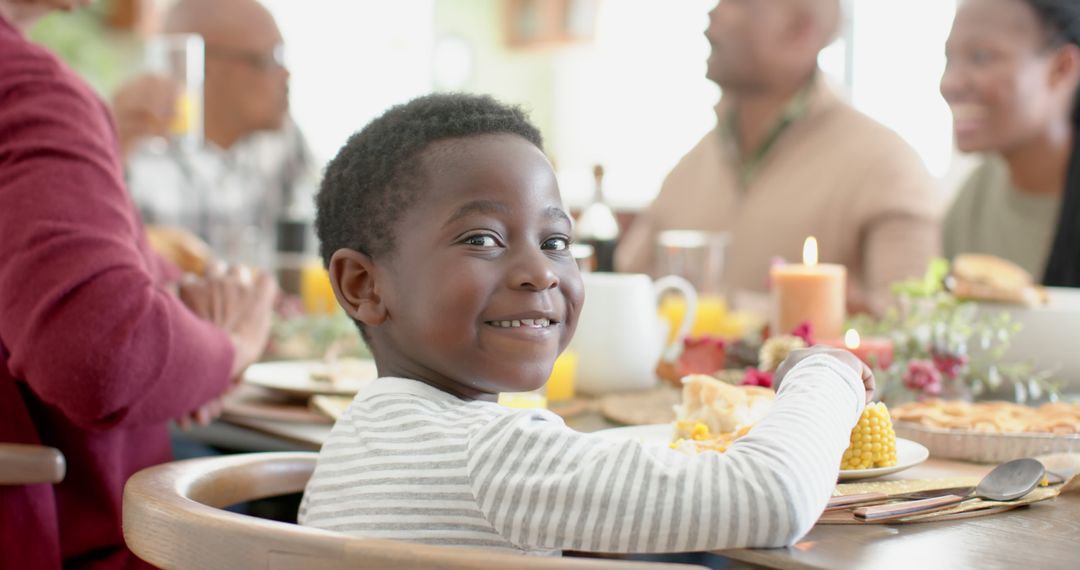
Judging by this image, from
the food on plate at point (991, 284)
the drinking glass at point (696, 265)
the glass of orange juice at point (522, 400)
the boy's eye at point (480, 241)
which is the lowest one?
the glass of orange juice at point (522, 400)

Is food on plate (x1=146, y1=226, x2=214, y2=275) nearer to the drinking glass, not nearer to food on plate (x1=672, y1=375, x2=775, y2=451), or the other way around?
the drinking glass

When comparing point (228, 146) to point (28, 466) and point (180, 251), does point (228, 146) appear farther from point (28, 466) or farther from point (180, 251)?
point (28, 466)

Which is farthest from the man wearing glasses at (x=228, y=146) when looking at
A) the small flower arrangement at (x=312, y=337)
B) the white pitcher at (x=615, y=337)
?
the white pitcher at (x=615, y=337)

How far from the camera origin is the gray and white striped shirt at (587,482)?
0.71 m

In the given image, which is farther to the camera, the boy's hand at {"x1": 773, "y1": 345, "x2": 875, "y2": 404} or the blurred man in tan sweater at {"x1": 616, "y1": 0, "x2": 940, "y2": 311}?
the blurred man in tan sweater at {"x1": 616, "y1": 0, "x2": 940, "y2": 311}

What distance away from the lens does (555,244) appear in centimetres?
91

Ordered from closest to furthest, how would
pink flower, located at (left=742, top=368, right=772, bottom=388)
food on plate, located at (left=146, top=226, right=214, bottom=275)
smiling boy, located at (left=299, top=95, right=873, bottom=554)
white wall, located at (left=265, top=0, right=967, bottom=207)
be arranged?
1. smiling boy, located at (left=299, top=95, right=873, bottom=554)
2. pink flower, located at (left=742, top=368, right=772, bottom=388)
3. food on plate, located at (left=146, top=226, right=214, bottom=275)
4. white wall, located at (left=265, top=0, right=967, bottom=207)

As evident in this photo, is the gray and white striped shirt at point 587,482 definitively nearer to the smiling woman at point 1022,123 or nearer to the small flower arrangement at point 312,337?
the small flower arrangement at point 312,337

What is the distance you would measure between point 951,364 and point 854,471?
0.45 m

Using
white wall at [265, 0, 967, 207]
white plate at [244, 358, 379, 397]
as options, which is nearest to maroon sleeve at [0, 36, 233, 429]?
white plate at [244, 358, 379, 397]

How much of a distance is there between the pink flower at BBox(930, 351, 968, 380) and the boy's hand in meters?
0.43

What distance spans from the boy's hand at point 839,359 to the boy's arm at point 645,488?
10cm

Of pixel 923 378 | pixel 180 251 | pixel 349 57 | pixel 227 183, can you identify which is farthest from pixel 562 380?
pixel 349 57

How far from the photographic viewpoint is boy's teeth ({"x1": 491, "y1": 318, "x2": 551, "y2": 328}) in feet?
2.81
